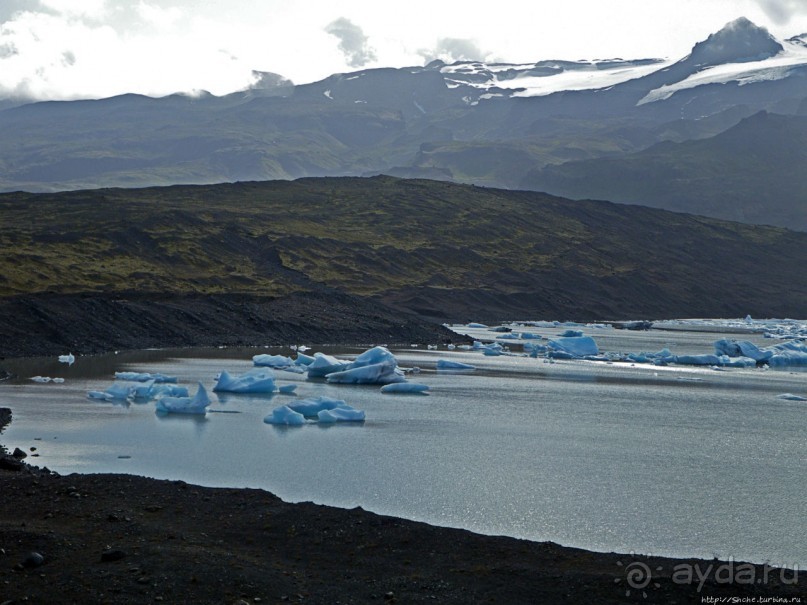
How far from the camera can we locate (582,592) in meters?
13.7

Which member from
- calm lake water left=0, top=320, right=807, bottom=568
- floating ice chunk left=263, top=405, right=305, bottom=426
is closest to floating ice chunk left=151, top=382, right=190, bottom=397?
calm lake water left=0, top=320, right=807, bottom=568

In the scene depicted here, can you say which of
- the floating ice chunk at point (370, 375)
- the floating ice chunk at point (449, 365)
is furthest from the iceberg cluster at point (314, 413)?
the floating ice chunk at point (449, 365)

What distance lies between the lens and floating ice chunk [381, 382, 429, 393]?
42.0 metres

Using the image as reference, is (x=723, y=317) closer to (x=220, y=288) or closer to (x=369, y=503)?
(x=220, y=288)

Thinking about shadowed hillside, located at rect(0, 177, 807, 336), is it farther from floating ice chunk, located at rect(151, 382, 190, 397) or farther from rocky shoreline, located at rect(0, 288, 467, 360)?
floating ice chunk, located at rect(151, 382, 190, 397)

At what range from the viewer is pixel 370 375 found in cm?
4497

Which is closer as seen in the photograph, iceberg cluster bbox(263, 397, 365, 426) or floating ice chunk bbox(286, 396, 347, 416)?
iceberg cluster bbox(263, 397, 365, 426)

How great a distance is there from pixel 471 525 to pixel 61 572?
8.16m

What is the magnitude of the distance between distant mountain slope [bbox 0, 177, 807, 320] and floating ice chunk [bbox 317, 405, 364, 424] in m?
37.0

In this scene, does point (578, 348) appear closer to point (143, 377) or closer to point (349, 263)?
point (143, 377)

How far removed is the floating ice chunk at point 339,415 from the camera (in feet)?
106

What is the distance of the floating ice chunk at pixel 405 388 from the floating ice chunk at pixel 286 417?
10943 mm

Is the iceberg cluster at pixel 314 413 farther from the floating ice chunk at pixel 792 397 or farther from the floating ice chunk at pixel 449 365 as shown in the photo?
the floating ice chunk at pixel 792 397

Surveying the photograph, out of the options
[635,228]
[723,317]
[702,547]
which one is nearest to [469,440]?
[702,547]
